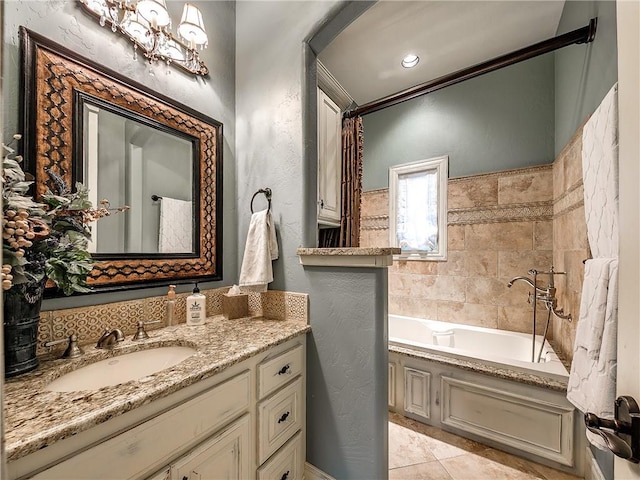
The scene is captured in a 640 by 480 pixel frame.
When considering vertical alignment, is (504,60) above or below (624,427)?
above

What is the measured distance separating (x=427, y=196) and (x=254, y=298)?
205cm

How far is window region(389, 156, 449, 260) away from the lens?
107 inches

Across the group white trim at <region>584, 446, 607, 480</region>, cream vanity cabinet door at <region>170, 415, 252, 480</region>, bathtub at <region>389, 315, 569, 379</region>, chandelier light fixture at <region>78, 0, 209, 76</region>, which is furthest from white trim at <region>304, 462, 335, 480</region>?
chandelier light fixture at <region>78, 0, 209, 76</region>

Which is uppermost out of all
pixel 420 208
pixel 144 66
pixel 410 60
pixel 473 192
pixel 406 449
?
pixel 410 60

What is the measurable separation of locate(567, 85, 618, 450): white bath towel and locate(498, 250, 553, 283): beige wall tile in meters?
1.20

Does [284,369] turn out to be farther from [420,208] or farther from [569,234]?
[420,208]

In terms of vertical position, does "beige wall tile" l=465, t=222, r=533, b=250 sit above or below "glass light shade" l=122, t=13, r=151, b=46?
below

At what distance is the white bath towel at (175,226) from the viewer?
1.41 meters

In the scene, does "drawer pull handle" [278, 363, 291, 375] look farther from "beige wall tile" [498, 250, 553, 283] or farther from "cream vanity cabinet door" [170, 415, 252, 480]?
"beige wall tile" [498, 250, 553, 283]

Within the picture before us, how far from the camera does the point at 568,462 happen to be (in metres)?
1.53

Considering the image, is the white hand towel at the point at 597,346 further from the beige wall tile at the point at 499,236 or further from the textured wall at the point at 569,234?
the beige wall tile at the point at 499,236

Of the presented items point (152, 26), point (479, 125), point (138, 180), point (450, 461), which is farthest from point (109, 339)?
point (479, 125)

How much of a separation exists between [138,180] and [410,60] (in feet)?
7.46

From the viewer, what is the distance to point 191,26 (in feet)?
4.42
